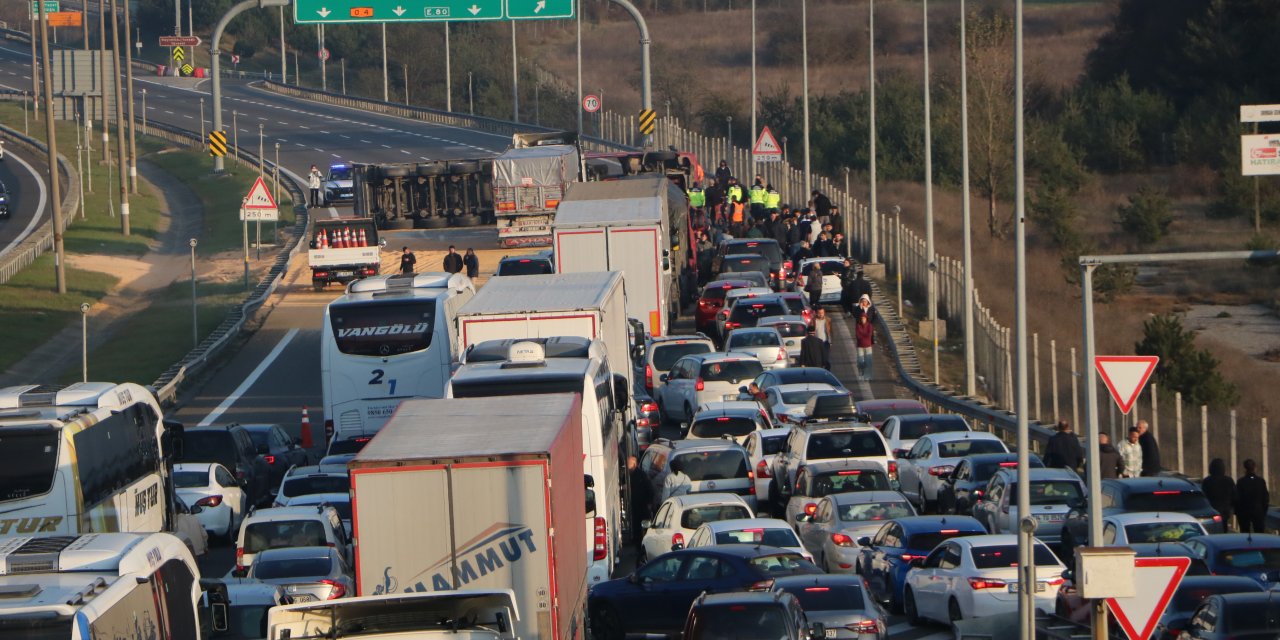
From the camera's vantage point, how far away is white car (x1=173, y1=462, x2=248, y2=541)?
90.4 feet

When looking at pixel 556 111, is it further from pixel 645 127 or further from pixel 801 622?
pixel 801 622

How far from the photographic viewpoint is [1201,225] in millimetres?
73000

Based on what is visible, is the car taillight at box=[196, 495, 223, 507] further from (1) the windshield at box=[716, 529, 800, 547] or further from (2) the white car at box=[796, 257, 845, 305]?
(2) the white car at box=[796, 257, 845, 305]

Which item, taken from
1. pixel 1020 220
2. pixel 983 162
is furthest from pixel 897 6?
pixel 1020 220

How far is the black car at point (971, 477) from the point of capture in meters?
25.5

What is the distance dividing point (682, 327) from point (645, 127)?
11404 mm

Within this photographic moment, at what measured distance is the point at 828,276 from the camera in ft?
155

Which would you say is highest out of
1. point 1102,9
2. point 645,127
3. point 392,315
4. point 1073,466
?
point 1102,9

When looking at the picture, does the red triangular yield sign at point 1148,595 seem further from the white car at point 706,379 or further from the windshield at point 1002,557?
the white car at point 706,379

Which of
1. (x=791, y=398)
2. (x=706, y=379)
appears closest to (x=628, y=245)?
(x=706, y=379)

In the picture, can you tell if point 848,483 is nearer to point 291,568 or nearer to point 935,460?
point 935,460

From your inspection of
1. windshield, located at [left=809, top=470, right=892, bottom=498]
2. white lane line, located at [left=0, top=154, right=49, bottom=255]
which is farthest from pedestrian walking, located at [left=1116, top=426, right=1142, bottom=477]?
white lane line, located at [left=0, top=154, right=49, bottom=255]

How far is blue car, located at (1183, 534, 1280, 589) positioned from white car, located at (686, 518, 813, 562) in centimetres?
479

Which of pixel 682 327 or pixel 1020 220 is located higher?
pixel 1020 220
